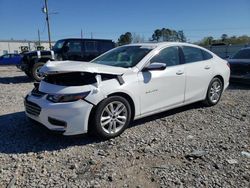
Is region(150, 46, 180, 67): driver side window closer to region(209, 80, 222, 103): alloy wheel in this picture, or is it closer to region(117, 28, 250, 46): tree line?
region(209, 80, 222, 103): alloy wheel

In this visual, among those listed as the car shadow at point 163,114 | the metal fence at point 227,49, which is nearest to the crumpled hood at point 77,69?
the car shadow at point 163,114

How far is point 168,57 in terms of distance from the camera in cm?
507

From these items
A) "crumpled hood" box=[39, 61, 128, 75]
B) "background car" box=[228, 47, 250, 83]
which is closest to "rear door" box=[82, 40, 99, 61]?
"background car" box=[228, 47, 250, 83]

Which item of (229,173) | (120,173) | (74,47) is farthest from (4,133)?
(74,47)

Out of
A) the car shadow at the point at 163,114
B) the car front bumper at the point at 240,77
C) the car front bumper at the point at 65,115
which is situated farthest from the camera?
the car front bumper at the point at 240,77

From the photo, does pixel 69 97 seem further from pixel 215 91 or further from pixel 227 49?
pixel 227 49

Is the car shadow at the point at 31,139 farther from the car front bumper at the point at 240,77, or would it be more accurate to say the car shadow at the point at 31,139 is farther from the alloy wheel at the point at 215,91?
the car front bumper at the point at 240,77

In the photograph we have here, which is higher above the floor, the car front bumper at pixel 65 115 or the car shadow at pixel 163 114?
the car front bumper at pixel 65 115

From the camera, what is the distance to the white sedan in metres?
3.87

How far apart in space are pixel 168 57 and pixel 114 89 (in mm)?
1551

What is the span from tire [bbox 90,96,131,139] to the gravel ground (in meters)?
0.15

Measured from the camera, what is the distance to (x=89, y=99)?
3873 millimetres

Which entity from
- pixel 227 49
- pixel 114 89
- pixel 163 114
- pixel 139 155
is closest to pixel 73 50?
pixel 163 114

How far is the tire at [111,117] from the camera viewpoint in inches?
157
